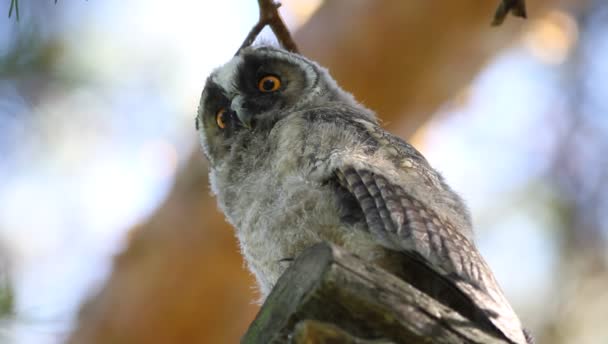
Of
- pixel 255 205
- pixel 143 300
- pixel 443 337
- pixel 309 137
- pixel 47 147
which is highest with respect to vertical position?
pixel 47 147

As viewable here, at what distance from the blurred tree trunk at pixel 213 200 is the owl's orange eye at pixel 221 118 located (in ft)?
6.93

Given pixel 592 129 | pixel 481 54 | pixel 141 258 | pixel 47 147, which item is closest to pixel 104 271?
pixel 141 258

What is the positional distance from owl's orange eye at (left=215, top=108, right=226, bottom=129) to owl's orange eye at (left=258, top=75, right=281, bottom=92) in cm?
20

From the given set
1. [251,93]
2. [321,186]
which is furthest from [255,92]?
[321,186]

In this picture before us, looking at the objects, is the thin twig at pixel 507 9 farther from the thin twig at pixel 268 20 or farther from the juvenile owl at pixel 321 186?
the thin twig at pixel 268 20

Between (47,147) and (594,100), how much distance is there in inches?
236

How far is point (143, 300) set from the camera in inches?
209

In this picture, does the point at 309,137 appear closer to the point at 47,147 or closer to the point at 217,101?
the point at 217,101

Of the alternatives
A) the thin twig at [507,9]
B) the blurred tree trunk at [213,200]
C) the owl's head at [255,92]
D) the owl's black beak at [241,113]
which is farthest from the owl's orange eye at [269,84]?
the blurred tree trunk at [213,200]

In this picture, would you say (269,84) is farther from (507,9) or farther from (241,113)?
(507,9)

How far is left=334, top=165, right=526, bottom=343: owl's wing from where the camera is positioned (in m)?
1.87

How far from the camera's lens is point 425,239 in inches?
81.2

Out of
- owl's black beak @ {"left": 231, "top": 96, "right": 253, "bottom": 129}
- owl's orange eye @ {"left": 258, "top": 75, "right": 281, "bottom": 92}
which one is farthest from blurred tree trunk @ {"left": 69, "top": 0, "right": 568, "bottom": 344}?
owl's black beak @ {"left": 231, "top": 96, "right": 253, "bottom": 129}

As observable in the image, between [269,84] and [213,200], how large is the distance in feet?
7.40
